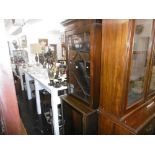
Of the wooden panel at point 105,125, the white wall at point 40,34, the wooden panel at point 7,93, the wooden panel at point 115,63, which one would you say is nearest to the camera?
the wooden panel at point 7,93

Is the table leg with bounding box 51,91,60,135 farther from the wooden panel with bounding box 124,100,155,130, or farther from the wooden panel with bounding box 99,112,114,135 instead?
the wooden panel with bounding box 124,100,155,130

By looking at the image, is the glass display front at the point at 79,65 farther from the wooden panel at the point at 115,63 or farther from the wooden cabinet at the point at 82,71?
the wooden panel at the point at 115,63

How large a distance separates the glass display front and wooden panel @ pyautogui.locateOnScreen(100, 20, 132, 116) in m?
0.22

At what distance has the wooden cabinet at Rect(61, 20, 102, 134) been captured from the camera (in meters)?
1.29

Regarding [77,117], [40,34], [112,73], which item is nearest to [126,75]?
[112,73]

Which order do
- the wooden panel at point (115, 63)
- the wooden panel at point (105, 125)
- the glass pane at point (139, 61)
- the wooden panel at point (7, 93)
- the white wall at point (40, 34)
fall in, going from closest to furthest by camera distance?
the wooden panel at point (7, 93), the wooden panel at point (115, 63), the glass pane at point (139, 61), the wooden panel at point (105, 125), the white wall at point (40, 34)

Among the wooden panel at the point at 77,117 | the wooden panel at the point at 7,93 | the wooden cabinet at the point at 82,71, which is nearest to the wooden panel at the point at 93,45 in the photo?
the wooden cabinet at the point at 82,71

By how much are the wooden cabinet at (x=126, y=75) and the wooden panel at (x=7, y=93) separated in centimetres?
84

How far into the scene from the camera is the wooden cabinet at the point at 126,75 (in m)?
1.08

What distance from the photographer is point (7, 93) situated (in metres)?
0.69
